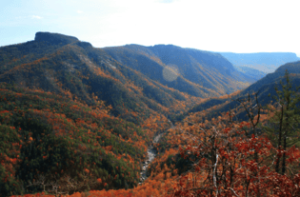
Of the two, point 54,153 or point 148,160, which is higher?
point 54,153

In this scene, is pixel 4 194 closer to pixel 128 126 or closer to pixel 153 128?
pixel 128 126

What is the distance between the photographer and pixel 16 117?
112188 millimetres

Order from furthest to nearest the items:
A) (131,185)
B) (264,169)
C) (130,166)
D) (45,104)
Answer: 1. (45,104)
2. (130,166)
3. (131,185)
4. (264,169)

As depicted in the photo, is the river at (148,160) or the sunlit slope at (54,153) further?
the river at (148,160)

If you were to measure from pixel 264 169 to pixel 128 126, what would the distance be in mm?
168734

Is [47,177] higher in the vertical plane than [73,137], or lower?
lower

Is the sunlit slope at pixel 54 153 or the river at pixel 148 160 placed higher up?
the sunlit slope at pixel 54 153

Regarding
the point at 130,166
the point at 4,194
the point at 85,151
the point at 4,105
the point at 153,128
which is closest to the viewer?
the point at 4,194

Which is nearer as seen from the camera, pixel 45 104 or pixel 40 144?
pixel 40 144

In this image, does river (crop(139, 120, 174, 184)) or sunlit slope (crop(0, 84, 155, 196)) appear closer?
sunlit slope (crop(0, 84, 155, 196))

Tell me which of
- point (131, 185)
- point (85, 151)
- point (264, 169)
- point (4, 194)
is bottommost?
point (131, 185)

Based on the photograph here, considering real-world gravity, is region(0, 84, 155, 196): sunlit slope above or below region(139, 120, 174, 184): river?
above

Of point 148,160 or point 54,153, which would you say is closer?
point 54,153

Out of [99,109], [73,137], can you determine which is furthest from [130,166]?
[99,109]
